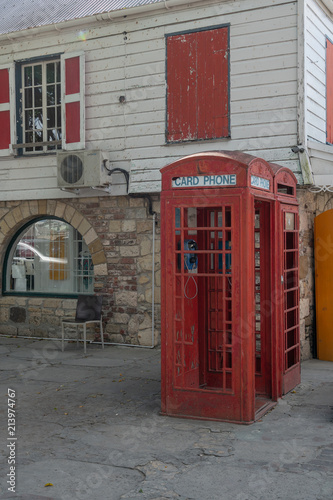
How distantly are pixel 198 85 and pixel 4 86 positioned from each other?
3.92 meters

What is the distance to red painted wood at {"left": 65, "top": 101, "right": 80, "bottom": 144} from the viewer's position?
10.3m

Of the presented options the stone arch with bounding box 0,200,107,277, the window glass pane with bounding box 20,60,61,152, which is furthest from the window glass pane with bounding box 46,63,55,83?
the stone arch with bounding box 0,200,107,277

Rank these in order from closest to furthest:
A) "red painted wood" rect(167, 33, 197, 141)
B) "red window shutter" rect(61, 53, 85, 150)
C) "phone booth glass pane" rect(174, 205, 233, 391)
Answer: "phone booth glass pane" rect(174, 205, 233, 391), "red painted wood" rect(167, 33, 197, 141), "red window shutter" rect(61, 53, 85, 150)

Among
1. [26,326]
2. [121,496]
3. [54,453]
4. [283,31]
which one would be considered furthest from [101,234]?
[121,496]

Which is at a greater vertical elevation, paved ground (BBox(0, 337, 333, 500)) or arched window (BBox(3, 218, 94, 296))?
arched window (BBox(3, 218, 94, 296))

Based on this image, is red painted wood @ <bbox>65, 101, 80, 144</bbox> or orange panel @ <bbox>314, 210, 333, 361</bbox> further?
red painted wood @ <bbox>65, 101, 80, 144</bbox>

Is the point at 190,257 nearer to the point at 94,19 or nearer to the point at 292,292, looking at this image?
the point at 292,292

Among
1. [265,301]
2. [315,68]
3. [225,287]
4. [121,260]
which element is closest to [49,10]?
[121,260]

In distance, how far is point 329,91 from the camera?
9.77 metres

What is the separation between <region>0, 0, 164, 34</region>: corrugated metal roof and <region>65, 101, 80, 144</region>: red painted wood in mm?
1522

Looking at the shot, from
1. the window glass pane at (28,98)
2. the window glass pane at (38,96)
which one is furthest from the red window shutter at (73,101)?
the window glass pane at (28,98)

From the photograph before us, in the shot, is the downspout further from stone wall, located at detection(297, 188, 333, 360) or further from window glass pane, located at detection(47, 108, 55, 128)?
window glass pane, located at detection(47, 108, 55, 128)

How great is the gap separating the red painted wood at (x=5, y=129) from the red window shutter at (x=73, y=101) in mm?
1266

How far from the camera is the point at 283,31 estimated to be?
28.7 feet
